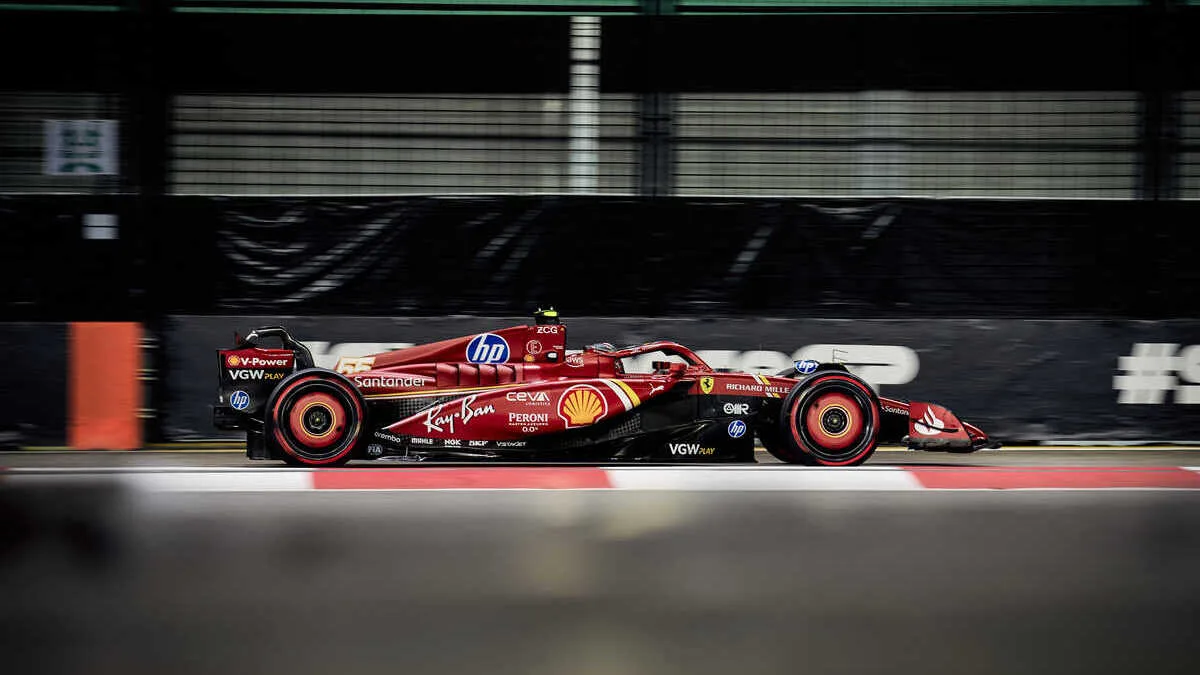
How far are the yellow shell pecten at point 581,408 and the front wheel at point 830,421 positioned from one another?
→ 132 cm

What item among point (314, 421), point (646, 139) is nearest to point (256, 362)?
point (314, 421)

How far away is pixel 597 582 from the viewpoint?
17.3 ft

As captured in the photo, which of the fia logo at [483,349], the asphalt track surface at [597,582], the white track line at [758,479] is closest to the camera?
the asphalt track surface at [597,582]

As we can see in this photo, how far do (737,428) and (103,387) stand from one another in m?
5.35

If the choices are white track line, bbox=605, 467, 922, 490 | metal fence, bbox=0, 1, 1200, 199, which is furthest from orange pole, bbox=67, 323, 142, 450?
white track line, bbox=605, 467, 922, 490

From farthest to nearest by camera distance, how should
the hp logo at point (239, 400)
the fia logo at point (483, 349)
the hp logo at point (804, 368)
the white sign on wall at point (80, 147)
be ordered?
1. the white sign on wall at point (80, 147)
2. the hp logo at point (804, 368)
3. the fia logo at point (483, 349)
4. the hp logo at point (239, 400)

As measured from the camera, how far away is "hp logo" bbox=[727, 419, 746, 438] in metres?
8.76

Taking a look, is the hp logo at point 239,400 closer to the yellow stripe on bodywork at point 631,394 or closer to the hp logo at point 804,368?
the yellow stripe on bodywork at point 631,394

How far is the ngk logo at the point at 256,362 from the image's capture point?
346 inches

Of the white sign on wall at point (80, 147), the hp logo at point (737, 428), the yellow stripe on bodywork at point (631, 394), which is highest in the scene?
the white sign on wall at point (80, 147)

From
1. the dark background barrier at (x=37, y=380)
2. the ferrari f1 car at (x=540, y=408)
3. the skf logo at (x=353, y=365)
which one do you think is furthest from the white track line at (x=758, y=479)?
the dark background barrier at (x=37, y=380)

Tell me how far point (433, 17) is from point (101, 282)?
3830 millimetres

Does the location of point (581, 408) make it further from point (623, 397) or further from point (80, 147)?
point (80, 147)

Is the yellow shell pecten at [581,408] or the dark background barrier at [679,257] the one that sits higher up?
the dark background barrier at [679,257]
